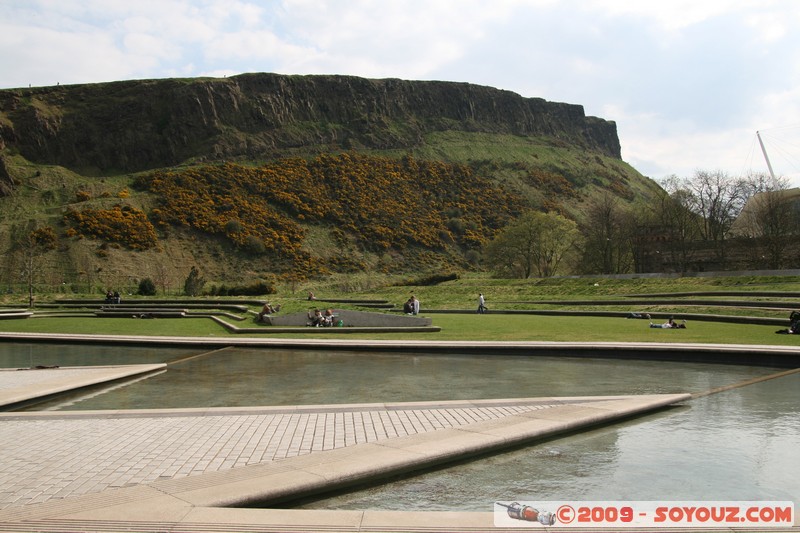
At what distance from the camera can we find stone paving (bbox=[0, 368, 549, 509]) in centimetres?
561

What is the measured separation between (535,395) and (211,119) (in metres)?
96.0

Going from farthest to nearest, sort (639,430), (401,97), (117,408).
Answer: (401,97) → (117,408) → (639,430)

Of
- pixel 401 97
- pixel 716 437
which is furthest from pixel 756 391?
pixel 401 97

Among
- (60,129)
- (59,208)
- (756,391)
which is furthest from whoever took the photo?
(60,129)

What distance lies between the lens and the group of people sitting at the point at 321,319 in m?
23.0

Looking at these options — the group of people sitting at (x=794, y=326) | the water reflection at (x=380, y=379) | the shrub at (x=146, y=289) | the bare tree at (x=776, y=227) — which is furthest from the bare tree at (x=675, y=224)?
the water reflection at (x=380, y=379)

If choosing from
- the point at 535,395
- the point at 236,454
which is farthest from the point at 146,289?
the point at 236,454

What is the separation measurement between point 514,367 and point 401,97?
105833mm

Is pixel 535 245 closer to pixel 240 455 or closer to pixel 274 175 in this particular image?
pixel 274 175

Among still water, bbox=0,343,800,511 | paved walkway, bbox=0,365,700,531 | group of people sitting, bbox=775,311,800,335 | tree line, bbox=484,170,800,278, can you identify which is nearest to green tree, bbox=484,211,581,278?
tree line, bbox=484,170,800,278

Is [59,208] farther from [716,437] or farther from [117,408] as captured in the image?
[716,437]

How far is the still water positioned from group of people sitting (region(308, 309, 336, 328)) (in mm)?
6498

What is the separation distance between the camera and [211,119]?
96.6 m

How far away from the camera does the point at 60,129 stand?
93812 mm
